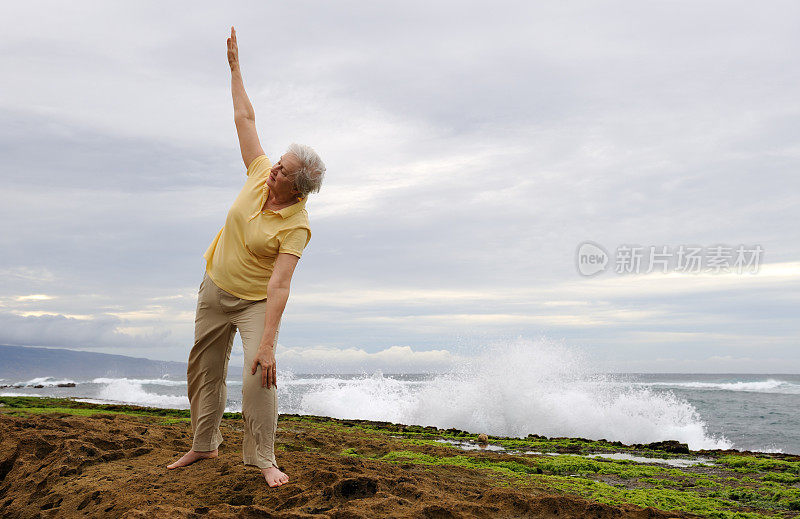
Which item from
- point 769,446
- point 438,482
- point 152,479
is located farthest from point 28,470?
point 769,446

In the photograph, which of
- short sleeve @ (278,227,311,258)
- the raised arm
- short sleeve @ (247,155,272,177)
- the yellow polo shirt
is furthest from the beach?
the raised arm

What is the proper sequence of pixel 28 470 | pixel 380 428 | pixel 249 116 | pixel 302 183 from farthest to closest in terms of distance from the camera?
pixel 380 428, pixel 28 470, pixel 249 116, pixel 302 183

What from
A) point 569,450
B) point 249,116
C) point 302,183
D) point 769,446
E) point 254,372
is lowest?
point 769,446

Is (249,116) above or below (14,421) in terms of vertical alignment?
above

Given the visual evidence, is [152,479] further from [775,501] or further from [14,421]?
[775,501]

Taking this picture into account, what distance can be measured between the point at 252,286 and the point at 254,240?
34 centimetres

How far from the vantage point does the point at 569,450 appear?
28.1ft

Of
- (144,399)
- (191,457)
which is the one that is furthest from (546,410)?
(144,399)

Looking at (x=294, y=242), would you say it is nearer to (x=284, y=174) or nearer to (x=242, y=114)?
(x=284, y=174)

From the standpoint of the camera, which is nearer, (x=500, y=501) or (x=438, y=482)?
(x=500, y=501)

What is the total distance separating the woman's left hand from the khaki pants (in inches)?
1.4

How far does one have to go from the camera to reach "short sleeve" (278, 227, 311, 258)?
12.3ft

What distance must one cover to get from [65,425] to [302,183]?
5191 millimetres

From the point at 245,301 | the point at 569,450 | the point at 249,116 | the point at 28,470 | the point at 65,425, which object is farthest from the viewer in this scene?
the point at 569,450
